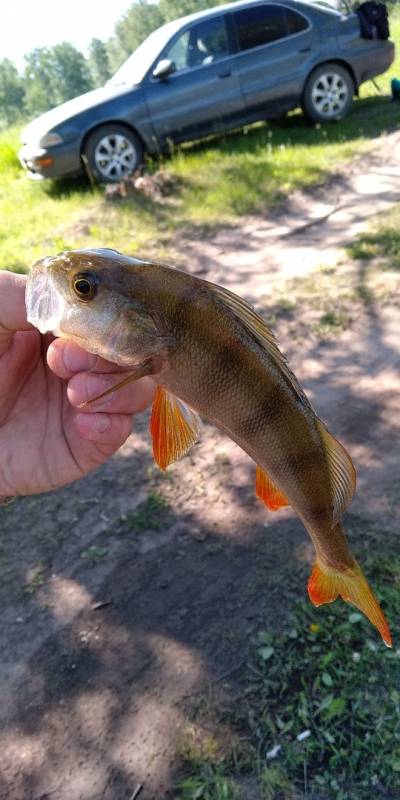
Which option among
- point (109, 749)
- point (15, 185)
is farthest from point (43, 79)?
point (109, 749)

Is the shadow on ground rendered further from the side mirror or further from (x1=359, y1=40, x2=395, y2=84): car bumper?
(x1=359, y1=40, x2=395, y2=84): car bumper

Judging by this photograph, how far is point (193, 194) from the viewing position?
26.3ft

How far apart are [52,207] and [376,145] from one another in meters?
4.43

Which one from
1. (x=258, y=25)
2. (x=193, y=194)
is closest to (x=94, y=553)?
(x=193, y=194)

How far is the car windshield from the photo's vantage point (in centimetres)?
873

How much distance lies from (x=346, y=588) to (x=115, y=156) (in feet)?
26.4

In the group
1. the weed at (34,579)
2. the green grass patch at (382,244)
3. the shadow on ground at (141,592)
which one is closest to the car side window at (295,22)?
the green grass patch at (382,244)

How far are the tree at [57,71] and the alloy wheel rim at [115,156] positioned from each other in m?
116

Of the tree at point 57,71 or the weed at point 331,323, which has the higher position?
the tree at point 57,71

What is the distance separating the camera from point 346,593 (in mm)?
1729

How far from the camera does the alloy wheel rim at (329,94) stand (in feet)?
30.9

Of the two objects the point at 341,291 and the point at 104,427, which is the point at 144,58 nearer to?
the point at 341,291

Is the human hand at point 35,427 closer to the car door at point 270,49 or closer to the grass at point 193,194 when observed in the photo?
the grass at point 193,194

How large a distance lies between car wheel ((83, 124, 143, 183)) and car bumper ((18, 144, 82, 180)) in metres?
0.20
